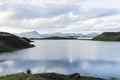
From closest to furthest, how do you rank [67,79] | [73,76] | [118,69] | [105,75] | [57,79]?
[57,79] → [67,79] → [73,76] → [105,75] → [118,69]

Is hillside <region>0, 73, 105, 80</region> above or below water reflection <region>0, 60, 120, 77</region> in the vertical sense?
above

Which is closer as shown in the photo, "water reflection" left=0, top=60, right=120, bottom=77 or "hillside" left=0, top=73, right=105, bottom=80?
"hillside" left=0, top=73, right=105, bottom=80

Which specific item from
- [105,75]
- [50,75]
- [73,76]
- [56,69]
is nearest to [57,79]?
[50,75]

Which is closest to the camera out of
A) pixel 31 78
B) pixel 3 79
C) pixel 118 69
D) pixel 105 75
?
pixel 31 78

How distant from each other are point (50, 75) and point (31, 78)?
1255cm

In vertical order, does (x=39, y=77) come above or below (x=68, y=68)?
above

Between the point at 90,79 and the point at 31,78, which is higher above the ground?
the point at 31,78

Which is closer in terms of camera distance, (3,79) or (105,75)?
(3,79)

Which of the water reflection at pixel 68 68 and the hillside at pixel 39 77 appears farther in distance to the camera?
the water reflection at pixel 68 68

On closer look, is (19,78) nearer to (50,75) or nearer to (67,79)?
(50,75)

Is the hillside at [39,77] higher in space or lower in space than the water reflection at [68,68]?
higher

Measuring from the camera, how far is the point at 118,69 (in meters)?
96.3

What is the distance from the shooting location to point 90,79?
70875 millimetres

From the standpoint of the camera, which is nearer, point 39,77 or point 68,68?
point 39,77
